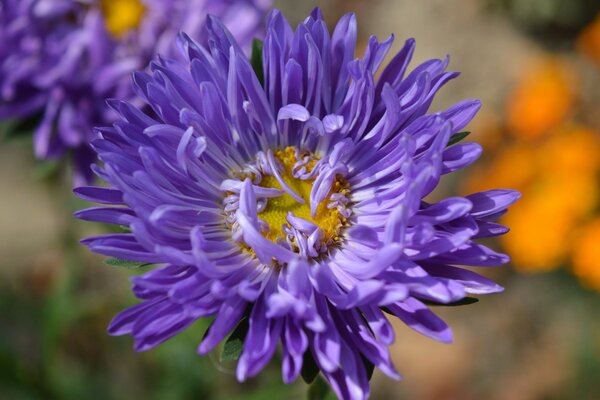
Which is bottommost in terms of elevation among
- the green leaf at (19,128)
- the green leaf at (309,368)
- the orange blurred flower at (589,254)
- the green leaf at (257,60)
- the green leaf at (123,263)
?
the orange blurred flower at (589,254)

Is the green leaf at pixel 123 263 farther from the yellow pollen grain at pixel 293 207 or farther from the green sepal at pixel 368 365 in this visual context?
the green sepal at pixel 368 365

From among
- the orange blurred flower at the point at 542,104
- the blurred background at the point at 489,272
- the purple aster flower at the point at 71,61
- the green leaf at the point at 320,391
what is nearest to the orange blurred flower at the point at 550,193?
the blurred background at the point at 489,272

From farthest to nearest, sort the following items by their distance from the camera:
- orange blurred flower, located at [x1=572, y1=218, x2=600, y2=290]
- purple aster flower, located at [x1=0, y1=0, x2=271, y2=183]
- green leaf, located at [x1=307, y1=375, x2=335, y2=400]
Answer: orange blurred flower, located at [x1=572, y1=218, x2=600, y2=290] → purple aster flower, located at [x1=0, y1=0, x2=271, y2=183] → green leaf, located at [x1=307, y1=375, x2=335, y2=400]

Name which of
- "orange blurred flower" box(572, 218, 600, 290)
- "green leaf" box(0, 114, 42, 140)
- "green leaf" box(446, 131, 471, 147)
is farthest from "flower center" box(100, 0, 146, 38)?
"orange blurred flower" box(572, 218, 600, 290)

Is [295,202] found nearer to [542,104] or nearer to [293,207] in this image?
[293,207]

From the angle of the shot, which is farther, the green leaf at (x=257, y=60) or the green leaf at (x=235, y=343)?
the green leaf at (x=257, y=60)

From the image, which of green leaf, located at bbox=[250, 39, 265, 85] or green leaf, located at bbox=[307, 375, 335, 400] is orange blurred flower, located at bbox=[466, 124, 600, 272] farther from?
green leaf, located at bbox=[250, 39, 265, 85]
